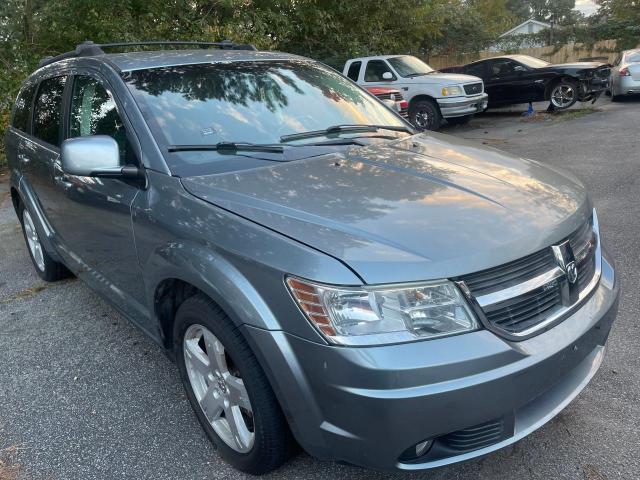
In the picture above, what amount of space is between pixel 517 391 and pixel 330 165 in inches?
53.8

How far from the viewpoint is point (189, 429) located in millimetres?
2875

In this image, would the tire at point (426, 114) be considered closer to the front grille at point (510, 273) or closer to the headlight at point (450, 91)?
the headlight at point (450, 91)

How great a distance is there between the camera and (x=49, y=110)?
416 centimetres

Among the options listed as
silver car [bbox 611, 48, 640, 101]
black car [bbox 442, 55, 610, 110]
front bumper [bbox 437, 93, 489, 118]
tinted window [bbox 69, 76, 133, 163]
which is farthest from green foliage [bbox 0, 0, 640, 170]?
tinted window [bbox 69, 76, 133, 163]

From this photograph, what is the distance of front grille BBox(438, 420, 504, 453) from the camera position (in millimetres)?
2014

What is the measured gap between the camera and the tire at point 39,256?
4820 mm

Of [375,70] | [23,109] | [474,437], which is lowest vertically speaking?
[474,437]

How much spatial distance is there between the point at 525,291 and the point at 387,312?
1.83 ft

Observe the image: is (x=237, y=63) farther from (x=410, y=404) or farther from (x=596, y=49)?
(x=596, y=49)

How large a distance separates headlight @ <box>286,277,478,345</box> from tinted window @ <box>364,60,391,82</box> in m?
12.1

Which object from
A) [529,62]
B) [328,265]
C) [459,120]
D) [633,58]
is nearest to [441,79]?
[459,120]

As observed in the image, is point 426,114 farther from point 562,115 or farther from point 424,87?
point 562,115

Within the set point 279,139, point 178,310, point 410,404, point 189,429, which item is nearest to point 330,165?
point 279,139

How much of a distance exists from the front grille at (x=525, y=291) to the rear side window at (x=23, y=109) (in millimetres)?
4141
